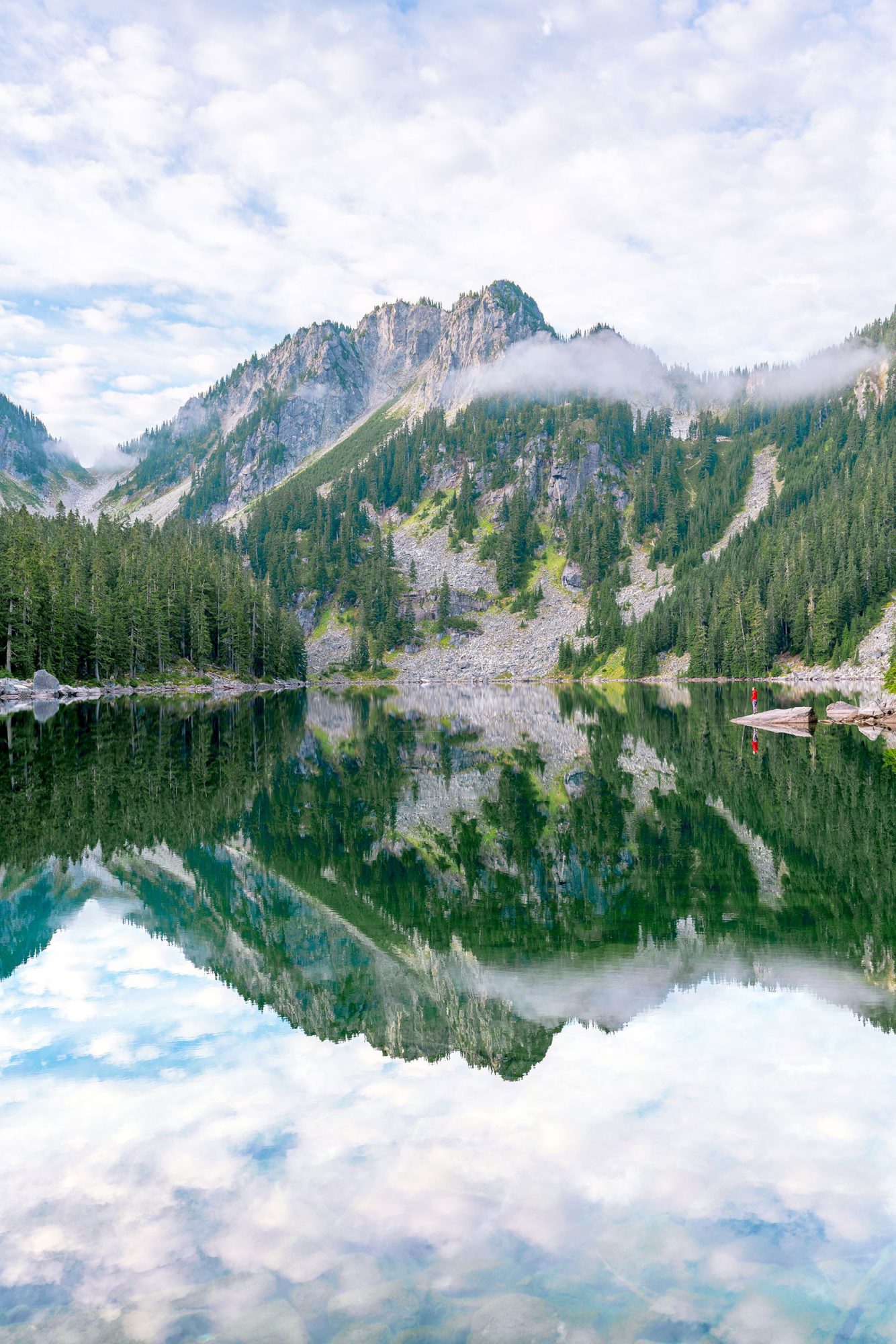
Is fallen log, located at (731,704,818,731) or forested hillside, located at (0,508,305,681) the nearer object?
fallen log, located at (731,704,818,731)

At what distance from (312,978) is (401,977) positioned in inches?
62.2

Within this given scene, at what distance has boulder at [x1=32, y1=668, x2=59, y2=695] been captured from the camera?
9512 centimetres

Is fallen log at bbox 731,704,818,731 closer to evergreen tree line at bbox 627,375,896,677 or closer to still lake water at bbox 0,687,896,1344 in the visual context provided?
still lake water at bbox 0,687,896,1344

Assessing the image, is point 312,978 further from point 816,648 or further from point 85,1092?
point 816,648

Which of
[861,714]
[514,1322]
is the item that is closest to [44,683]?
[861,714]

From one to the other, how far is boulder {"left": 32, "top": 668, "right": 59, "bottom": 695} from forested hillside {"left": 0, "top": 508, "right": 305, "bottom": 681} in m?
2.39

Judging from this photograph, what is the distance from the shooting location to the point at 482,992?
12.2 metres

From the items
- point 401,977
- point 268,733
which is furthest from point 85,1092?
point 268,733

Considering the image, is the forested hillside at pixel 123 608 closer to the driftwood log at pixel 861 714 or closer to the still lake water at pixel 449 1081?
the still lake water at pixel 449 1081

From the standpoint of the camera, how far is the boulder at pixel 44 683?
95.1 meters

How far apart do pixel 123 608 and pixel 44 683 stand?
22.4 meters

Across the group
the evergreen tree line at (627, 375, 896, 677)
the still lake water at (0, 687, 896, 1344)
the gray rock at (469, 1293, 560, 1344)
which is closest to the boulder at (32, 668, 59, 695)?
the still lake water at (0, 687, 896, 1344)

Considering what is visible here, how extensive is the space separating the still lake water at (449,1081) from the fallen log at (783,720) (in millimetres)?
34453

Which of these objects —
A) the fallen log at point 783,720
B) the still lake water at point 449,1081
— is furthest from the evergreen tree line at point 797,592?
the still lake water at point 449,1081
